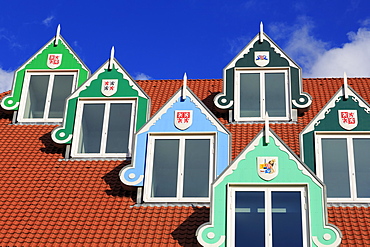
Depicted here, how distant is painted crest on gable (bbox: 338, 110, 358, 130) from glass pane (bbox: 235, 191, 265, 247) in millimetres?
3221

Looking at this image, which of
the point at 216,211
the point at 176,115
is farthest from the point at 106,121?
the point at 216,211

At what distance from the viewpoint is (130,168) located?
55.1 feet

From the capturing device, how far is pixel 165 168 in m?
16.9

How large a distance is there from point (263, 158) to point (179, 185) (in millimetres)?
2336

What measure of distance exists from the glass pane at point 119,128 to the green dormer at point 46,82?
2168mm

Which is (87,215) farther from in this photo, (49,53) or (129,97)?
(49,53)

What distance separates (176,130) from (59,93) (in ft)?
16.6

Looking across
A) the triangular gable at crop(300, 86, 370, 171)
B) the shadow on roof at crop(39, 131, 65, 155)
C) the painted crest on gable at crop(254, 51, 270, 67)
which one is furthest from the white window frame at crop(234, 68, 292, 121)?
the shadow on roof at crop(39, 131, 65, 155)

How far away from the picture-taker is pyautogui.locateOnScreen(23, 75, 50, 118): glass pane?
810 inches

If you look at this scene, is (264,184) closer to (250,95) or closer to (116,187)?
(116,187)

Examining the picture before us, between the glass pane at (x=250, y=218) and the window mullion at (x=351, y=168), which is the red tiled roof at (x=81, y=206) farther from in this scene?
the glass pane at (x=250, y=218)

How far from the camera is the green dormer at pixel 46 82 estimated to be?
67.1 feet

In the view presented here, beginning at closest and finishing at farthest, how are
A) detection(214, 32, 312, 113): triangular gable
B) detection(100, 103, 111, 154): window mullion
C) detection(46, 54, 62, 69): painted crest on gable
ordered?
detection(100, 103, 111, 154): window mullion, detection(214, 32, 312, 113): triangular gable, detection(46, 54, 62, 69): painted crest on gable

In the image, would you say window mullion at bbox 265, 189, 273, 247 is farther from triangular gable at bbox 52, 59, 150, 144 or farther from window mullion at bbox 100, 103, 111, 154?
window mullion at bbox 100, 103, 111, 154
